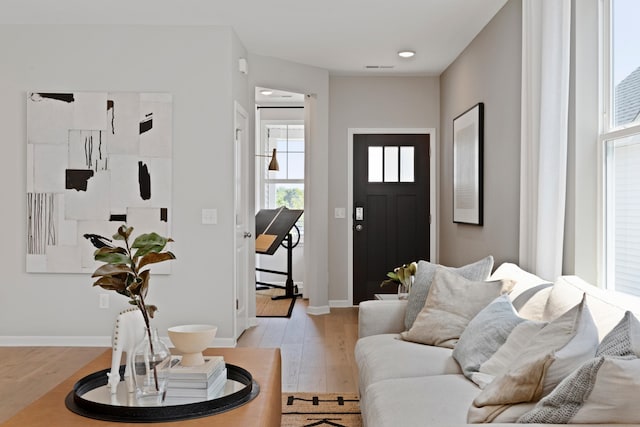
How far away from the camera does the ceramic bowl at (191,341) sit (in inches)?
87.3

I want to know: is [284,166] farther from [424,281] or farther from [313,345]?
[424,281]

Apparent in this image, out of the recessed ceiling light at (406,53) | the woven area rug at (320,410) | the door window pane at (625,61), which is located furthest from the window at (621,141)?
the recessed ceiling light at (406,53)

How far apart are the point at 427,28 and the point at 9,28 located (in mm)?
3405

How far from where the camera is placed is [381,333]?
3.39 m

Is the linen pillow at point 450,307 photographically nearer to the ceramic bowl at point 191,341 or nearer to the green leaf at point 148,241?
the ceramic bowl at point 191,341

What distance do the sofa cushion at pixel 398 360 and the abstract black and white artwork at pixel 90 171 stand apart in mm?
2457

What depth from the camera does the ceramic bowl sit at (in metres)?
2.22

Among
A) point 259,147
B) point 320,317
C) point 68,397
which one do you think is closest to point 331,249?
point 320,317

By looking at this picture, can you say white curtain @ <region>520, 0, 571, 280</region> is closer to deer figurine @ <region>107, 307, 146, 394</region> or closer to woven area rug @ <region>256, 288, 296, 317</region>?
deer figurine @ <region>107, 307, 146, 394</region>

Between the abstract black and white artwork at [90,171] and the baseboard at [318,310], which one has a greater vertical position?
the abstract black and white artwork at [90,171]

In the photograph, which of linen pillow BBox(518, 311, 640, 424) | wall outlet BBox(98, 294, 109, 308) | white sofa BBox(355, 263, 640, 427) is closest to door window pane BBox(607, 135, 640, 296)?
white sofa BBox(355, 263, 640, 427)

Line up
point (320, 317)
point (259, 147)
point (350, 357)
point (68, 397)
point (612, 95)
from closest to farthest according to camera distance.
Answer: point (68, 397)
point (612, 95)
point (350, 357)
point (320, 317)
point (259, 147)

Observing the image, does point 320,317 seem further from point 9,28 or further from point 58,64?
point 9,28

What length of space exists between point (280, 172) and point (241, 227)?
3.09m
